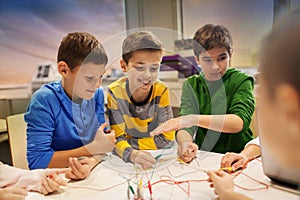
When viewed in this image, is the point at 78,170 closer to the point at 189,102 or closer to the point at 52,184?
the point at 52,184

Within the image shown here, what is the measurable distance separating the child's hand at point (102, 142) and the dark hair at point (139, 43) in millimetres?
208

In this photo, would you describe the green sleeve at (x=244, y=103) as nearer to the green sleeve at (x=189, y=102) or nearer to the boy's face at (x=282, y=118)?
the green sleeve at (x=189, y=102)

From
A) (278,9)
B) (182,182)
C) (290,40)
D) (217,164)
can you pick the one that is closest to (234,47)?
(278,9)

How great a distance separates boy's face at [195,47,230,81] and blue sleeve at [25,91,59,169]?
0.49 metres

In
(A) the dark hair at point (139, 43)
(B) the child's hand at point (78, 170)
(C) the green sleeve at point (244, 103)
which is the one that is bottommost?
(B) the child's hand at point (78, 170)

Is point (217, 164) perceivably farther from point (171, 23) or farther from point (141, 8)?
point (141, 8)

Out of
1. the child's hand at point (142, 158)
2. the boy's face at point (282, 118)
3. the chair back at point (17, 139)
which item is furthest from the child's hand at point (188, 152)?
the chair back at point (17, 139)

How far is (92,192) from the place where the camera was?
676 millimetres

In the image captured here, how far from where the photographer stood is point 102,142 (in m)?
0.78

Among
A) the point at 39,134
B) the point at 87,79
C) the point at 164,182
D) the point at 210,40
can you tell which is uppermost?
the point at 210,40

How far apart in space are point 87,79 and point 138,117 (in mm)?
169

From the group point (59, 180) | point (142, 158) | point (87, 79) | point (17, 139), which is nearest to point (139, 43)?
point (87, 79)

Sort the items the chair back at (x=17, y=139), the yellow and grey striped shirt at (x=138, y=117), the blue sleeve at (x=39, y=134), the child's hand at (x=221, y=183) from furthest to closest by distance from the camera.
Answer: the chair back at (x=17, y=139)
the blue sleeve at (x=39, y=134)
the yellow and grey striped shirt at (x=138, y=117)
the child's hand at (x=221, y=183)

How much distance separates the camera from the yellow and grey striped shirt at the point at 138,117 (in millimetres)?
715
